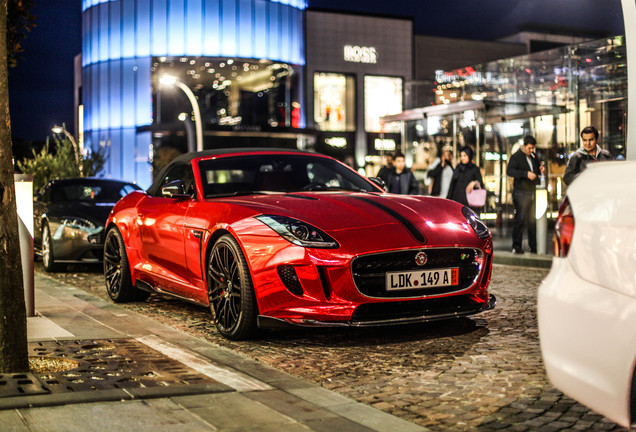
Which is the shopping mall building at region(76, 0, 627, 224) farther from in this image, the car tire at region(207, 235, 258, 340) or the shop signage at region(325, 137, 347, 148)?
the car tire at region(207, 235, 258, 340)

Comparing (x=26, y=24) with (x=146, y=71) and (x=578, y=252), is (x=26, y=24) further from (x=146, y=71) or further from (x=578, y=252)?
(x=146, y=71)

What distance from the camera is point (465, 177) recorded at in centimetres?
1401

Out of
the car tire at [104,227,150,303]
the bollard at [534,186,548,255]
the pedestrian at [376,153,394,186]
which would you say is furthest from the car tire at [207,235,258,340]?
the bollard at [534,186,548,255]

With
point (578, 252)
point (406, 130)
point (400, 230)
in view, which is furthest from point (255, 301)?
point (406, 130)

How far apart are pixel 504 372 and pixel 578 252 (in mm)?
2150

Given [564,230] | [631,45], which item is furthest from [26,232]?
[564,230]

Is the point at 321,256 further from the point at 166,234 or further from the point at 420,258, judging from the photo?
the point at 166,234

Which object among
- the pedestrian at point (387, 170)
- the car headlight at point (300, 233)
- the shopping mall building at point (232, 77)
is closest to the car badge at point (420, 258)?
the car headlight at point (300, 233)

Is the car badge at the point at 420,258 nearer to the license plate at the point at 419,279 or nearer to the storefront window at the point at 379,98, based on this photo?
the license plate at the point at 419,279

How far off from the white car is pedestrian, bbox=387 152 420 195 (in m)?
10.0

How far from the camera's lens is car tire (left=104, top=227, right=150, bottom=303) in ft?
28.2

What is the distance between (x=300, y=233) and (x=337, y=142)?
52364 millimetres

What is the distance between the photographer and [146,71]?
52.2 metres

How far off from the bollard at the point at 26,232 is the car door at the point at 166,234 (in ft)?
3.39
